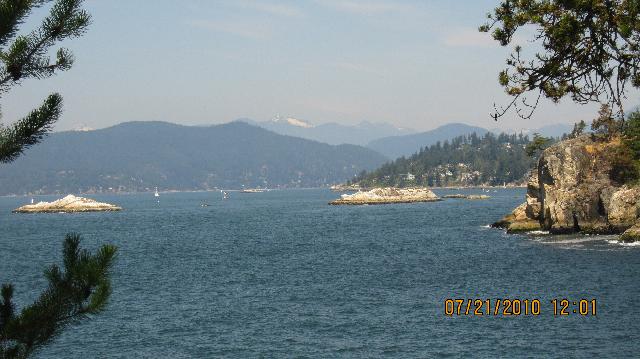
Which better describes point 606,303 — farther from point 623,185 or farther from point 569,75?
point 623,185

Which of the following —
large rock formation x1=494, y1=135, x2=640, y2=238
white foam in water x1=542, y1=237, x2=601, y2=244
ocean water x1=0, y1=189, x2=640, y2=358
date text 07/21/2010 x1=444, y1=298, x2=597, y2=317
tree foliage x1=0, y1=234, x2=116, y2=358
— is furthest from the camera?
→ large rock formation x1=494, y1=135, x2=640, y2=238

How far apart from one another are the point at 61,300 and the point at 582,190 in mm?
90886

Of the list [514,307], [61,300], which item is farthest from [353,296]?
[61,300]

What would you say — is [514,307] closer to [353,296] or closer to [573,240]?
[353,296]

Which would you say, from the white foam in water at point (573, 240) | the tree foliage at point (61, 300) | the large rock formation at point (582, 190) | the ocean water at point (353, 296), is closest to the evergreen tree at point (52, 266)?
the tree foliage at point (61, 300)

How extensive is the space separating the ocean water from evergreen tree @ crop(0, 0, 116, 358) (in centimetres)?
2398

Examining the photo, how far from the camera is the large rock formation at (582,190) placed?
3602 inches

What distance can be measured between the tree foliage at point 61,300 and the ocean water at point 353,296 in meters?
23.9

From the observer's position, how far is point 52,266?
14430 mm

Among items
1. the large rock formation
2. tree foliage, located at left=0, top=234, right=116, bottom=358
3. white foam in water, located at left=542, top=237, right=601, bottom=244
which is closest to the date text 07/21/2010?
tree foliage, located at left=0, top=234, right=116, bottom=358

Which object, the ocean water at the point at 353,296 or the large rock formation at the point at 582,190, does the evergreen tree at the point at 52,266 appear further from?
the large rock formation at the point at 582,190

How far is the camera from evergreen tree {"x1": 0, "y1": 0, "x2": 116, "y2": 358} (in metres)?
14.3

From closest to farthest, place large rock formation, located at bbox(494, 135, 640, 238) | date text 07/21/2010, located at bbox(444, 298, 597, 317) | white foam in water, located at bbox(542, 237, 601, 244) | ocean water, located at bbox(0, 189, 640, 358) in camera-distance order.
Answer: ocean water, located at bbox(0, 189, 640, 358)
date text 07/21/2010, located at bbox(444, 298, 597, 317)
white foam in water, located at bbox(542, 237, 601, 244)
large rock formation, located at bbox(494, 135, 640, 238)

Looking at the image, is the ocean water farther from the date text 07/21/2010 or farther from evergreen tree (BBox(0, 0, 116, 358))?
evergreen tree (BBox(0, 0, 116, 358))
